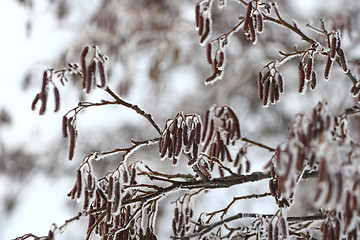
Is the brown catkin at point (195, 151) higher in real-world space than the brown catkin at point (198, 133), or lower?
lower

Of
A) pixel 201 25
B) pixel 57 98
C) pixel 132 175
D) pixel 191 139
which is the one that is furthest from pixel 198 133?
pixel 57 98

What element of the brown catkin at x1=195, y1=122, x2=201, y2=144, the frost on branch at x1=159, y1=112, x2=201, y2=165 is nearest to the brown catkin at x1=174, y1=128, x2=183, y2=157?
the frost on branch at x1=159, y1=112, x2=201, y2=165

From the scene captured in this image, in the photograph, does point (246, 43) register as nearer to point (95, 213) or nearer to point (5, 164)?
point (95, 213)

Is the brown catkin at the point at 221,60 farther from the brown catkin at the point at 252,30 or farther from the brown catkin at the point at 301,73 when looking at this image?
the brown catkin at the point at 301,73

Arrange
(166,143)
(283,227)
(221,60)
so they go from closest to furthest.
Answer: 1. (283,227)
2. (166,143)
3. (221,60)

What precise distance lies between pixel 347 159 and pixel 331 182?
0.17 metres

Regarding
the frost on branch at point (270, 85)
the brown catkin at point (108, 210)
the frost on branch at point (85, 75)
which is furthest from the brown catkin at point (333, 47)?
the brown catkin at point (108, 210)

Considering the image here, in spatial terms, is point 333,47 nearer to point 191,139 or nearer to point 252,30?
point 252,30

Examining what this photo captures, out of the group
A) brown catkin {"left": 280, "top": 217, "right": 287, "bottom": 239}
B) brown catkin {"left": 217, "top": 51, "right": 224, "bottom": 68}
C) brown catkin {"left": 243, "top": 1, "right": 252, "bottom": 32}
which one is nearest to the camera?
brown catkin {"left": 280, "top": 217, "right": 287, "bottom": 239}

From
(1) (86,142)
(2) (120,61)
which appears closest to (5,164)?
(1) (86,142)

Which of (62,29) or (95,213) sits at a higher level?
(62,29)

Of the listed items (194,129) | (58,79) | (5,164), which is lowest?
(194,129)

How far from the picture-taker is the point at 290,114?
327 inches

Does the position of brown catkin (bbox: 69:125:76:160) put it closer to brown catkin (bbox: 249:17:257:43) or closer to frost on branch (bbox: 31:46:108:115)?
frost on branch (bbox: 31:46:108:115)
